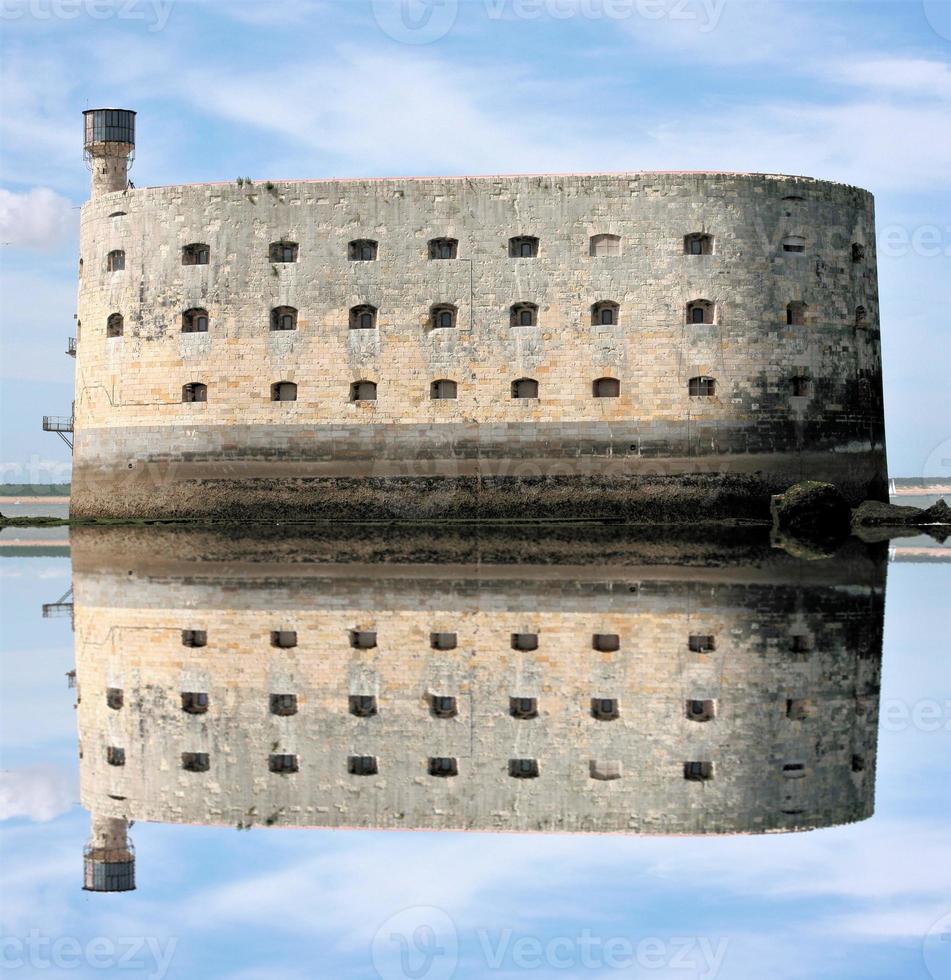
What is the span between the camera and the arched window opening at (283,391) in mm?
35000

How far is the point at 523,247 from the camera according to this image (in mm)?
34250

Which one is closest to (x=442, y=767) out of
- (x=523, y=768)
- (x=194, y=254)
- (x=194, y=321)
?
(x=523, y=768)

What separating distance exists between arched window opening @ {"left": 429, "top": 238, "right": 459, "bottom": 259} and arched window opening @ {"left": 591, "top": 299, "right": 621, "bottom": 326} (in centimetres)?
316

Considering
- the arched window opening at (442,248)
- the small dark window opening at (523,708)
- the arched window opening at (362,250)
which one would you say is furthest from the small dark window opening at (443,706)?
the arched window opening at (362,250)

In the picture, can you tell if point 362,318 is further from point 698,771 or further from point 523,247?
point 698,771

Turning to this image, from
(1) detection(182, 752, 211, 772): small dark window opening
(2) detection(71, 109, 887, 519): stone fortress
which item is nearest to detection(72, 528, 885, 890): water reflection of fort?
(1) detection(182, 752, 211, 772): small dark window opening

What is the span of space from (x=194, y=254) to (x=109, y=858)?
1070 inches

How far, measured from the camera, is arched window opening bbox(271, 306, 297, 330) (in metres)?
35.1

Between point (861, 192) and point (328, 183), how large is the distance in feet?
37.6

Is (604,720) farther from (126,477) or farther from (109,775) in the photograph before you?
(126,477)

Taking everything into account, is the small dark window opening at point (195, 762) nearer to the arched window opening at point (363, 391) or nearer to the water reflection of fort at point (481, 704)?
the water reflection of fort at point (481, 704)

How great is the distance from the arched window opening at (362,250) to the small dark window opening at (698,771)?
24.6m

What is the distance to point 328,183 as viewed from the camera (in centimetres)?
3469

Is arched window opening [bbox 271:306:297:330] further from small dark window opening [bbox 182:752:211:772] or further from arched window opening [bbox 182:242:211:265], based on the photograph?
small dark window opening [bbox 182:752:211:772]
